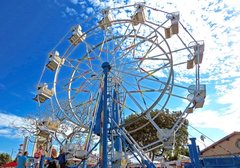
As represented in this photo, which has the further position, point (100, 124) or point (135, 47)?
point (135, 47)

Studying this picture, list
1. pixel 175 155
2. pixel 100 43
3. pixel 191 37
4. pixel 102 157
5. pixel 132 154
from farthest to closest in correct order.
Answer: pixel 175 155, pixel 100 43, pixel 191 37, pixel 132 154, pixel 102 157

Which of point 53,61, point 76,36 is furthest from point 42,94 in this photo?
point 76,36

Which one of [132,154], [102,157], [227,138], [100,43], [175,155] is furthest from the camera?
[175,155]

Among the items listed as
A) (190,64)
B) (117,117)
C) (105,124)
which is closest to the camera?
A: (105,124)

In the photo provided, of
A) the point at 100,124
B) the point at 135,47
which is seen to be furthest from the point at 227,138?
the point at 100,124

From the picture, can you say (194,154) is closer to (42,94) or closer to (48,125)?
(48,125)

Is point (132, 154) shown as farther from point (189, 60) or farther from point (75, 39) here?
point (75, 39)

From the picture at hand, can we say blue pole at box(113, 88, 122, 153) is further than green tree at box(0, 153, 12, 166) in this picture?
No

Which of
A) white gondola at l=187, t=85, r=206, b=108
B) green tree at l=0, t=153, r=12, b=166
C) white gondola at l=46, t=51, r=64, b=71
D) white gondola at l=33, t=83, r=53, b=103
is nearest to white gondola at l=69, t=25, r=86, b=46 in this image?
white gondola at l=46, t=51, r=64, b=71

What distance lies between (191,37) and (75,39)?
5713mm

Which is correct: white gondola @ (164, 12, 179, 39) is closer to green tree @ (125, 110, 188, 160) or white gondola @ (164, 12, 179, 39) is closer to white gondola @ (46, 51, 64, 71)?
white gondola @ (46, 51, 64, 71)

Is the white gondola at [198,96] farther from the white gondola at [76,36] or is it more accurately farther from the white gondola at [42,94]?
the white gondola at [42,94]

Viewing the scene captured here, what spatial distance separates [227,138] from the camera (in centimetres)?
1830

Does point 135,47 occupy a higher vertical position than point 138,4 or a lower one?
lower
